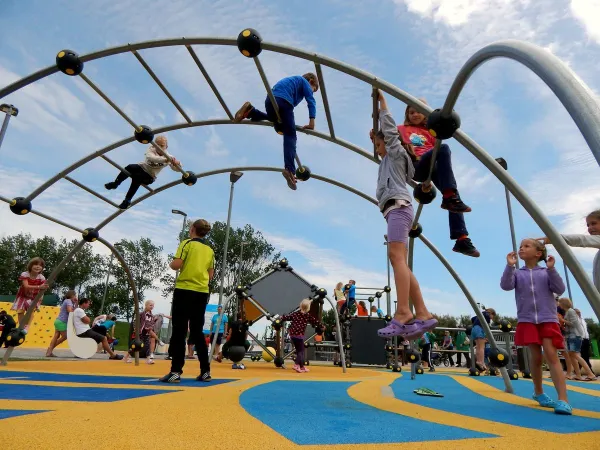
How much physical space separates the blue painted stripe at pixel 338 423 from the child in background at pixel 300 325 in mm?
4339

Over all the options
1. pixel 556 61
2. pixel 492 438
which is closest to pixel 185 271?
pixel 492 438

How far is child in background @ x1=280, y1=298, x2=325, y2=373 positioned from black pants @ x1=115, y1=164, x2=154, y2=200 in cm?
338

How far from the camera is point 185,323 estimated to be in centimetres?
422

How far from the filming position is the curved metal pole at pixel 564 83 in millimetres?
1163

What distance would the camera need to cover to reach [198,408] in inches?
91.8

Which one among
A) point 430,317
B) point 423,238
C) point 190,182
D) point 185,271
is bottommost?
point 430,317

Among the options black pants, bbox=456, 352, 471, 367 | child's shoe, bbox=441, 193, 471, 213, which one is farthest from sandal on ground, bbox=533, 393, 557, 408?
black pants, bbox=456, 352, 471, 367

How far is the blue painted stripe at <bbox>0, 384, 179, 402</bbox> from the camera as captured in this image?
2516 millimetres

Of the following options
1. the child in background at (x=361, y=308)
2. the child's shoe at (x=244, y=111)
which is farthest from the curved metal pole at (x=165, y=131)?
the child in background at (x=361, y=308)

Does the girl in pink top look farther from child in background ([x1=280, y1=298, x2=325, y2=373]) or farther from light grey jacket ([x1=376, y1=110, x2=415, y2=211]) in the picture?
child in background ([x1=280, y1=298, x2=325, y2=373])

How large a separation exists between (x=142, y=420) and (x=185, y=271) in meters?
2.51

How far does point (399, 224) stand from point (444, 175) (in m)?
0.55

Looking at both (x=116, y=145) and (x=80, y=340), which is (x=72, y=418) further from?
(x=80, y=340)

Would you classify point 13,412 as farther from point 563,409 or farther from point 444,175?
point 563,409
